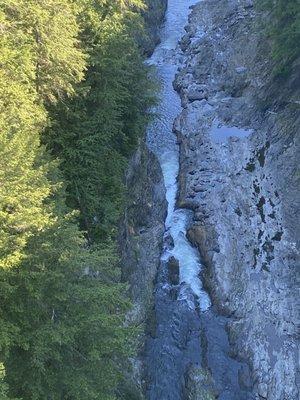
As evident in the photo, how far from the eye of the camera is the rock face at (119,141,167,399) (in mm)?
20453

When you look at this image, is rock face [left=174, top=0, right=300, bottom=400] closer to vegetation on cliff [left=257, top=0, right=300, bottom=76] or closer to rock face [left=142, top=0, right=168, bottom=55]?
vegetation on cliff [left=257, top=0, right=300, bottom=76]

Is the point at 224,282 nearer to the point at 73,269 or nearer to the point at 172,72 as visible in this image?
the point at 73,269

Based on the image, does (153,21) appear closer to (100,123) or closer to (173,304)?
(100,123)

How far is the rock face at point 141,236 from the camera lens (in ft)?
67.1

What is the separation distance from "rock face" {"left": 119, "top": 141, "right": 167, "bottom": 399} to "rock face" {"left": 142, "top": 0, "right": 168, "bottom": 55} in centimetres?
1483

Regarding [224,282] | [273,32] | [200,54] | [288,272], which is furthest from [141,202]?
[200,54]

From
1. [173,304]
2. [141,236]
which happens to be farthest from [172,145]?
[173,304]

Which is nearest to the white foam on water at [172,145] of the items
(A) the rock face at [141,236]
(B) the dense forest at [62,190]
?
(A) the rock face at [141,236]

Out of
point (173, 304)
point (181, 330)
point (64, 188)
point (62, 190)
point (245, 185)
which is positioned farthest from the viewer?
point (245, 185)

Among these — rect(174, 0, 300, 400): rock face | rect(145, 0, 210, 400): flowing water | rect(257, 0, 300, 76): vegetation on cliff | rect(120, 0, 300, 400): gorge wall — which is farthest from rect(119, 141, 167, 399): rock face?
rect(257, 0, 300, 76): vegetation on cliff

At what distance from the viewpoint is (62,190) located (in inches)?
658

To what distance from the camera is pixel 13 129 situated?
552 inches

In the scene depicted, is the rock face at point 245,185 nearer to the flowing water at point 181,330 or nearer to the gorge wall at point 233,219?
the gorge wall at point 233,219

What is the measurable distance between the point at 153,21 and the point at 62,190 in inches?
1143
